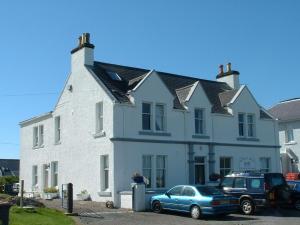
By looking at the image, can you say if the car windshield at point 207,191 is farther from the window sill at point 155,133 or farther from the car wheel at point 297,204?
the window sill at point 155,133

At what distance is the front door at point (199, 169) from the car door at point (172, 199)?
25.1 feet

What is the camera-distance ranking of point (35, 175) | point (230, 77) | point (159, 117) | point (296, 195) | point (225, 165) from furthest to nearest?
point (230, 77) → point (35, 175) → point (225, 165) → point (159, 117) → point (296, 195)

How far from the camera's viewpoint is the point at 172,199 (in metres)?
22.5

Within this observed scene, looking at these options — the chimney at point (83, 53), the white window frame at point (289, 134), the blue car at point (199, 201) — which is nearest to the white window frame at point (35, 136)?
the chimney at point (83, 53)

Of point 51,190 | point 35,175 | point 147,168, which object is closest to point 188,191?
point 147,168

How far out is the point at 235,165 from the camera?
32594 mm

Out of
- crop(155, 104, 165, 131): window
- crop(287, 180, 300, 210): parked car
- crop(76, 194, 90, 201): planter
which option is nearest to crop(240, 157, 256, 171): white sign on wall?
crop(155, 104, 165, 131): window

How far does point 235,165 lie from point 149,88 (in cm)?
894

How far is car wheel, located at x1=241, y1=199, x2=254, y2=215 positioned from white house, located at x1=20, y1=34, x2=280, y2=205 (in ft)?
21.8

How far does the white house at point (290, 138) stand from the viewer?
44625 mm

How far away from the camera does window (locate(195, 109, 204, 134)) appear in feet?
102

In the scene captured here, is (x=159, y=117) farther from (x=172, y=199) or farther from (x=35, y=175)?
(x=35, y=175)

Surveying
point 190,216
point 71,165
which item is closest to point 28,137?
point 71,165

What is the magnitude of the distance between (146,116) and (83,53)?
5951 millimetres
